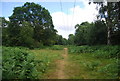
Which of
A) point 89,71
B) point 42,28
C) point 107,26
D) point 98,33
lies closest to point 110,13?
point 107,26

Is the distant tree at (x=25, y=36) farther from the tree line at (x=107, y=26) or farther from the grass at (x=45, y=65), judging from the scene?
the grass at (x=45, y=65)

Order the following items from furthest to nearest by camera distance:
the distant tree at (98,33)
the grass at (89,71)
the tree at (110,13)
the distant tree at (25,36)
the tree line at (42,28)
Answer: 1. the distant tree at (25,36)
2. the distant tree at (98,33)
3. the tree line at (42,28)
4. the tree at (110,13)
5. the grass at (89,71)

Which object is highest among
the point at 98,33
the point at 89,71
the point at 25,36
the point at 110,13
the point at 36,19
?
the point at 36,19

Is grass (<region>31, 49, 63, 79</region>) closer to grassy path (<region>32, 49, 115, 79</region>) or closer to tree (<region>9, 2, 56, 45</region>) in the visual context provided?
grassy path (<region>32, 49, 115, 79</region>)

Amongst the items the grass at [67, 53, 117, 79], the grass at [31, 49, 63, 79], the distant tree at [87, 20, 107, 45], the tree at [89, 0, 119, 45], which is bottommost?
the grass at [67, 53, 117, 79]

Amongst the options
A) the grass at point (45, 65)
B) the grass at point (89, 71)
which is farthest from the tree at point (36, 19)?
the grass at point (89, 71)

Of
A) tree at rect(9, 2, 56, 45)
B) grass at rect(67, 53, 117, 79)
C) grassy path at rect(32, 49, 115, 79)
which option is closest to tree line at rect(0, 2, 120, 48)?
tree at rect(9, 2, 56, 45)

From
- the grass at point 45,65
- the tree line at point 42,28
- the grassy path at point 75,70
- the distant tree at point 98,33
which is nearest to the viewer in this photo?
the grassy path at point 75,70

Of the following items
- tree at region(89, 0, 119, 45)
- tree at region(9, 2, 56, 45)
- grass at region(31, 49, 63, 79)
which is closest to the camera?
grass at region(31, 49, 63, 79)

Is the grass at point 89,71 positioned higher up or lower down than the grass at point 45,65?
lower down

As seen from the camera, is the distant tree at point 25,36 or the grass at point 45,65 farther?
the distant tree at point 25,36

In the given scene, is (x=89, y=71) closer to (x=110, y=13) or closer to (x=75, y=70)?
(x=75, y=70)

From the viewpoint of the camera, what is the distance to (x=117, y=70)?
6043 mm

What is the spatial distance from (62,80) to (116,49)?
339 inches
